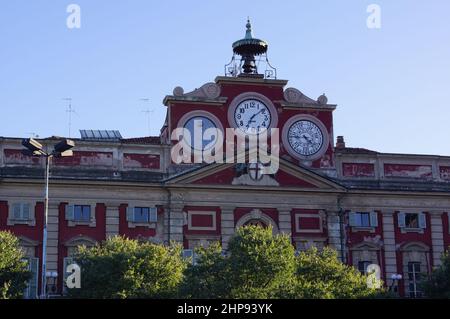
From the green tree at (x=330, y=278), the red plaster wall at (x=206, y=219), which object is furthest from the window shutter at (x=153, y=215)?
the green tree at (x=330, y=278)

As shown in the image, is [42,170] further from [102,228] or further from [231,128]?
[231,128]

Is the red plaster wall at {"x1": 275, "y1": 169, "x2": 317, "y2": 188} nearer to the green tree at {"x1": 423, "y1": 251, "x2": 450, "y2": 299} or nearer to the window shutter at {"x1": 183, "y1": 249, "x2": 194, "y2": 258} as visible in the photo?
the window shutter at {"x1": 183, "y1": 249, "x2": 194, "y2": 258}

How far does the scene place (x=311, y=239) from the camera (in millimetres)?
54281

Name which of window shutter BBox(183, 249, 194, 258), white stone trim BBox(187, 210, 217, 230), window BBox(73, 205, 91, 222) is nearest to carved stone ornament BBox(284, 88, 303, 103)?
white stone trim BBox(187, 210, 217, 230)

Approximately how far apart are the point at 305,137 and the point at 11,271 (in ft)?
73.5

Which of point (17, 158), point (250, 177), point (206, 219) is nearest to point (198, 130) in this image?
point (250, 177)

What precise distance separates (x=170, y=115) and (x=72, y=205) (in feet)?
27.4

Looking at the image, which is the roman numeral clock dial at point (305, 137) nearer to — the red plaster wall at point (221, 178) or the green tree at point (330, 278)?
the red plaster wall at point (221, 178)

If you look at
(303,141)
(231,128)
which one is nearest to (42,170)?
(231,128)

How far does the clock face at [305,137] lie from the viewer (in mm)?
55750

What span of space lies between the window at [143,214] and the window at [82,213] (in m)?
2.43

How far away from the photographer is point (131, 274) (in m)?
41.4
